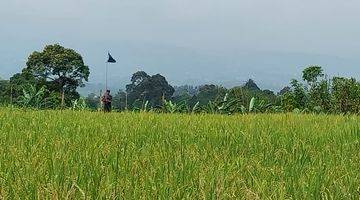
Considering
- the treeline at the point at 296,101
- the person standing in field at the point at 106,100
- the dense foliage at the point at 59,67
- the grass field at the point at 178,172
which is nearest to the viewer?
the grass field at the point at 178,172

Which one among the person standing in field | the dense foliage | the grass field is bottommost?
the grass field

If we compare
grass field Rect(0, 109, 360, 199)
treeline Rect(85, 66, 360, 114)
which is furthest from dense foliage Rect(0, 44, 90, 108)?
grass field Rect(0, 109, 360, 199)

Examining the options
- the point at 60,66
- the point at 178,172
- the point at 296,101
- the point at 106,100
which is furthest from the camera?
the point at 60,66

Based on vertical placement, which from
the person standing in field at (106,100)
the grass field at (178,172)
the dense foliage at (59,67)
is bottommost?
the grass field at (178,172)

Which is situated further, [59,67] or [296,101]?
[59,67]

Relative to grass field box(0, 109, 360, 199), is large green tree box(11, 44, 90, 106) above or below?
above

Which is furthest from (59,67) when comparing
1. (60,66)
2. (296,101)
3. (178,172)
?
(178,172)

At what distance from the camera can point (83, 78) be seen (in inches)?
2152

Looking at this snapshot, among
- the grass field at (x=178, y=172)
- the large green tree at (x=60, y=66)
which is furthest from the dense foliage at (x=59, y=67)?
the grass field at (x=178, y=172)

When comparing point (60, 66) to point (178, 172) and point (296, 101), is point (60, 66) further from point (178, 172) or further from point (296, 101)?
point (178, 172)

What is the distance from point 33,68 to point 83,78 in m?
5.21

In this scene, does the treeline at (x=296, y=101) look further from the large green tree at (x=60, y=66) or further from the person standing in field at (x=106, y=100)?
the large green tree at (x=60, y=66)

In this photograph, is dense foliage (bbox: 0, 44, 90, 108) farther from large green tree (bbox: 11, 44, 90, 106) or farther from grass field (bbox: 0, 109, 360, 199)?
grass field (bbox: 0, 109, 360, 199)

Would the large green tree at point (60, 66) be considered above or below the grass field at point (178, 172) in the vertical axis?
above
